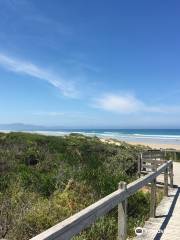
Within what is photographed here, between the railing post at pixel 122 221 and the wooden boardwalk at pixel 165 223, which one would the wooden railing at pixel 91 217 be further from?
the wooden boardwalk at pixel 165 223

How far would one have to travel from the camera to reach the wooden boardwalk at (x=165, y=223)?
7.04 meters

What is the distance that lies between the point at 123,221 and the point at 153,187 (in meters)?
2.92

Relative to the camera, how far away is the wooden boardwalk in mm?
7035

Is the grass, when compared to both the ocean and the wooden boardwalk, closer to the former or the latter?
the wooden boardwalk

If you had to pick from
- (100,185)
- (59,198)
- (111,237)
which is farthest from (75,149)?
(111,237)

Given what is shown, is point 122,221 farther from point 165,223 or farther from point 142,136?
point 142,136

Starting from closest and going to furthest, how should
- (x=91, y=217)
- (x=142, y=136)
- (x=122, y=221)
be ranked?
1. (x=91, y=217)
2. (x=122, y=221)
3. (x=142, y=136)

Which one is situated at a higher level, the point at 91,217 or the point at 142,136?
the point at 142,136

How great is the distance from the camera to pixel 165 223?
8117 millimetres

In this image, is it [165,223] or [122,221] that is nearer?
[122,221]

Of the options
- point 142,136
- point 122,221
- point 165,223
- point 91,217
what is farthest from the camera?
point 142,136

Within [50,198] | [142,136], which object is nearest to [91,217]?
[50,198]

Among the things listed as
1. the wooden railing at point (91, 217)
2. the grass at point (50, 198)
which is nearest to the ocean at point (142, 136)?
the grass at point (50, 198)

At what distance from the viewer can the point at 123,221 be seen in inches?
241
